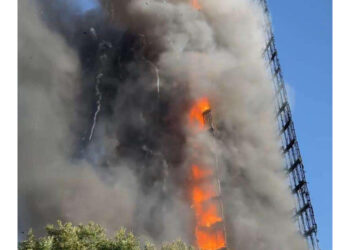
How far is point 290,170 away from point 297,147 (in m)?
3.21

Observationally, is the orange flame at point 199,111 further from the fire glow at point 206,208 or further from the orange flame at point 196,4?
the orange flame at point 196,4

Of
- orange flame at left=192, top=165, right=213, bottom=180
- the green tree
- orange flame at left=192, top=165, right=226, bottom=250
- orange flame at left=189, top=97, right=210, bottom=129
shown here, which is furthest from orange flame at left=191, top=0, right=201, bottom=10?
the green tree

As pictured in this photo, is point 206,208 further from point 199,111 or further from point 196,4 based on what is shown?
point 196,4

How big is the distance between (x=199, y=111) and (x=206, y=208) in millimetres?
14033

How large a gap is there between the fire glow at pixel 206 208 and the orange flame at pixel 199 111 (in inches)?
14.1

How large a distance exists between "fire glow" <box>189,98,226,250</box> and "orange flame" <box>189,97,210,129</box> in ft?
1.17

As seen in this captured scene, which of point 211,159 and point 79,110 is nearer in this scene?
point 211,159

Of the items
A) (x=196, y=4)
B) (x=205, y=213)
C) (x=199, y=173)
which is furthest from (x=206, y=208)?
(x=196, y=4)

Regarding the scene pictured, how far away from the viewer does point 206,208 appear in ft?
195

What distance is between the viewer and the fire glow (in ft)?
188

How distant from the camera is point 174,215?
61.8m
